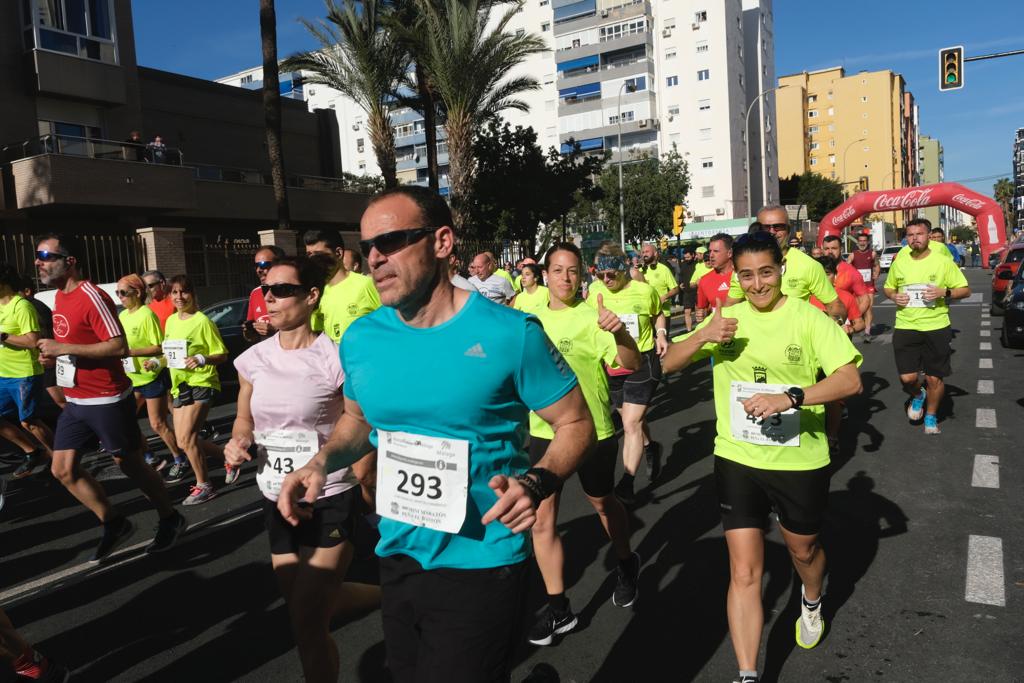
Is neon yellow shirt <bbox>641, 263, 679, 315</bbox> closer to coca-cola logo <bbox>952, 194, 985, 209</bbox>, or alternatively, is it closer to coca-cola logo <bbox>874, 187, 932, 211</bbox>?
coca-cola logo <bbox>874, 187, 932, 211</bbox>

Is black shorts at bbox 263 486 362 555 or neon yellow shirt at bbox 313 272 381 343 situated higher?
neon yellow shirt at bbox 313 272 381 343

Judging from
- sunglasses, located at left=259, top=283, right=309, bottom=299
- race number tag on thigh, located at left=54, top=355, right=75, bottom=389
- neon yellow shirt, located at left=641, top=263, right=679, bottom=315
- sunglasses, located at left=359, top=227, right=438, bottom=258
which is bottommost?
race number tag on thigh, located at left=54, top=355, right=75, bottom=389

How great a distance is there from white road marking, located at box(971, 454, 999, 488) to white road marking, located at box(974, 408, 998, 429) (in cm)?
126

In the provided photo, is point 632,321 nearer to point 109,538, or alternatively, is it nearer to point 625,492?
point 625,492

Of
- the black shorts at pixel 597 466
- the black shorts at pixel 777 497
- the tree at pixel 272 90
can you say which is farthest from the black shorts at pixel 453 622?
the tree at pixel 272 90

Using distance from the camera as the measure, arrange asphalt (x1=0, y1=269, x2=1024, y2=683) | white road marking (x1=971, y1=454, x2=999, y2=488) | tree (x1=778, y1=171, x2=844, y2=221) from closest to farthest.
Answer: asphalt (x1=0, y1=269, x2=1024, y2=683) < white road marking (x1=971, y1=454, x2=999, y2=488) < tree (x1=778, y1=171, x2=844, y2=221)

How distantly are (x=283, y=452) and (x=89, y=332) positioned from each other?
2.50 meters

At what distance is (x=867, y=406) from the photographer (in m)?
8.92

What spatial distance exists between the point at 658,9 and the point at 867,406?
64.7 meters

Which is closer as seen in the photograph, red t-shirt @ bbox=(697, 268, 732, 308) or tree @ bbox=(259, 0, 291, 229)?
red t-shirt @ bbox=(697, 268, 732, 308)

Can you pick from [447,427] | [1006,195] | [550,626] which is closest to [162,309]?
[550,626]

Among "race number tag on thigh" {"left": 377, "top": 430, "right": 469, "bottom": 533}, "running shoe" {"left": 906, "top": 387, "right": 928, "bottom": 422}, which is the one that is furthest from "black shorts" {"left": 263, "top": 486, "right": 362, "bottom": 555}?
"running shoe" {"left": 906, "top": 387, "right": 928, "bottom": 422}

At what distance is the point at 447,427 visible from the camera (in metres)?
2.10

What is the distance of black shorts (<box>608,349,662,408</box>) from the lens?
20.5 feet
